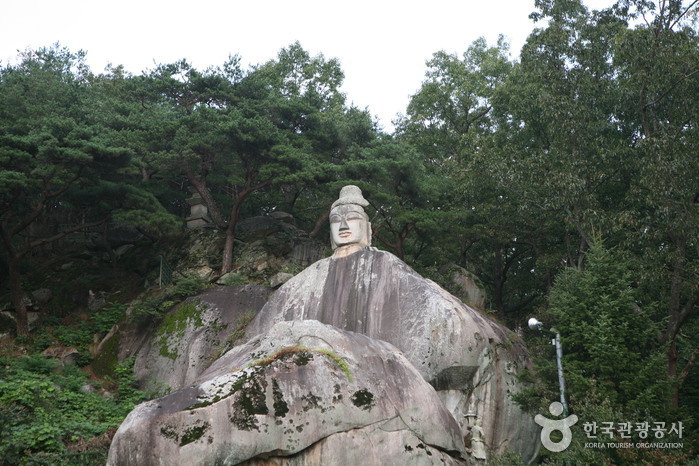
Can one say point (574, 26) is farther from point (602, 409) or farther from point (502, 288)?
point (602, 409)

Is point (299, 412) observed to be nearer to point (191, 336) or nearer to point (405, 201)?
point (191, 336)

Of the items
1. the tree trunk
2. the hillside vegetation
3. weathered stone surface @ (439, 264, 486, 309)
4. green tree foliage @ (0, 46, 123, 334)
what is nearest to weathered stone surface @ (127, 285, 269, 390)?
the hillside vegetation

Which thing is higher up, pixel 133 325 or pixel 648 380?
pixel 133 325

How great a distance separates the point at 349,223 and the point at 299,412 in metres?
7.35

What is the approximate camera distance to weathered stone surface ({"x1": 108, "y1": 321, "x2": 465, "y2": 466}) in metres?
9.79

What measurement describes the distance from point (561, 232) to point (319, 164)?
876 centimetres

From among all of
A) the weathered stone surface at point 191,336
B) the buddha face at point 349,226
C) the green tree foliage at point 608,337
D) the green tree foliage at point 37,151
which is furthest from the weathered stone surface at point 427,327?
the green tree foliage at point 37,151

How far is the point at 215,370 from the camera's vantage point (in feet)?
38.6

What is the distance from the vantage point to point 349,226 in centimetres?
1717

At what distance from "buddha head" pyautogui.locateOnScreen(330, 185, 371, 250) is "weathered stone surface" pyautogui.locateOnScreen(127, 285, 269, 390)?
109 inches

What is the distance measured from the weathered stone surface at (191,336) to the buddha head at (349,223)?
9.05 feet

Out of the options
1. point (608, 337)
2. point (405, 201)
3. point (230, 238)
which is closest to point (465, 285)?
point (405, 201)

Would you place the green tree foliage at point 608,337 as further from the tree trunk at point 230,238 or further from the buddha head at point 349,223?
the tree trunk at point 230,238

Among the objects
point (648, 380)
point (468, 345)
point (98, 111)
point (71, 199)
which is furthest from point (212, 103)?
point (648, 380)
